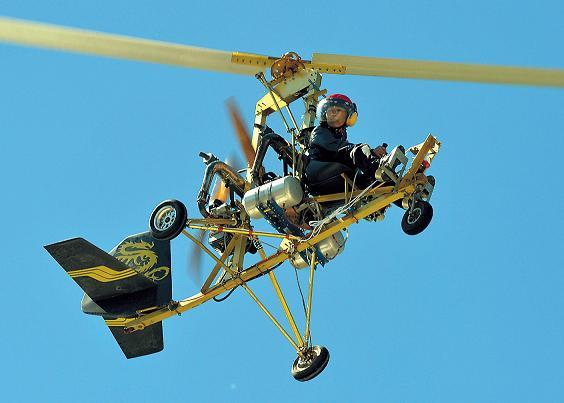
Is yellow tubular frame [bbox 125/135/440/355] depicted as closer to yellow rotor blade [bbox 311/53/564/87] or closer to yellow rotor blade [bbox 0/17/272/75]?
yellow rotor blade [bbox 311/53/564/87]

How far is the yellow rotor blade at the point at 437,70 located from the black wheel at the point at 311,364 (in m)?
6.10

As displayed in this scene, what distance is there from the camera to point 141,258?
2642cm

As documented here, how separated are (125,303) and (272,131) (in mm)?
5248

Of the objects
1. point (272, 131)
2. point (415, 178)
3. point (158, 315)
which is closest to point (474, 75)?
point (415, 178)

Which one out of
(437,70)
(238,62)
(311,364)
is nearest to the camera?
(437,70)

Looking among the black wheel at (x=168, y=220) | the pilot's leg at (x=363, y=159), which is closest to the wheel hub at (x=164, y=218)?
the black wheel at (x=168, y=220)

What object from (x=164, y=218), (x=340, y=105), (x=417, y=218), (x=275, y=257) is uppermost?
(x=340, y=105)

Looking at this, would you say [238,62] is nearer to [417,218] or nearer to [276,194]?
[276,194]

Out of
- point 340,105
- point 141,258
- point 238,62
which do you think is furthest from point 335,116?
point 141,258

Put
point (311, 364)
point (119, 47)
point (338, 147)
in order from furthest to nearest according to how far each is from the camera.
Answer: point (311, 364), point (338, 147), point (119, 47)

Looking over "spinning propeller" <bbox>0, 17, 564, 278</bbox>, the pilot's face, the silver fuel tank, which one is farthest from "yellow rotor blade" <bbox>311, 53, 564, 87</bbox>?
the silver fuel tank

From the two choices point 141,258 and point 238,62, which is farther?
point 141,258

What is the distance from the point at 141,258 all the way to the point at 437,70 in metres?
8.08

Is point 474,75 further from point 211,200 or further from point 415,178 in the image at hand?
point 211,200
